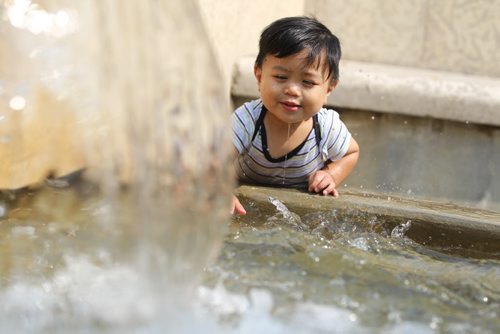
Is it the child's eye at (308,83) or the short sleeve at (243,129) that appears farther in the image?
the short sleeve at (243,129)

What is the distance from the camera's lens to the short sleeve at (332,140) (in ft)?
11.0

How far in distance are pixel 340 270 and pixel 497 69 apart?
97.0 inches

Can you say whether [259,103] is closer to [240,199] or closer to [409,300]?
[240,199]

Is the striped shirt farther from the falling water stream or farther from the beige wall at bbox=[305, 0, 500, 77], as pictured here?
the beige wall at bbox=[305, 0, 500, 77]

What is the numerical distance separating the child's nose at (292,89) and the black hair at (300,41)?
3.4 inches

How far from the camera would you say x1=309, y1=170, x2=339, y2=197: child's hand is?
3016 millimetres

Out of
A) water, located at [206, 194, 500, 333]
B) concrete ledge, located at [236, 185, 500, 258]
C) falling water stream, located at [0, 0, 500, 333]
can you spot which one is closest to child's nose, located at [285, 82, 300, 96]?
concrete ledge, located at [236, 185, 500, 258]

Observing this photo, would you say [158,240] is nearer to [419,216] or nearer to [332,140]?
[419,216]

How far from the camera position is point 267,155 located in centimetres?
327

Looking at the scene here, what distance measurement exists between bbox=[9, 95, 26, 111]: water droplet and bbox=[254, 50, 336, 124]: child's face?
3.06 ft

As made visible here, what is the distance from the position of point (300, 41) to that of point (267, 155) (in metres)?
0.42

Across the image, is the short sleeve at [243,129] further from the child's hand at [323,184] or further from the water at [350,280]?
the water at [350,280]

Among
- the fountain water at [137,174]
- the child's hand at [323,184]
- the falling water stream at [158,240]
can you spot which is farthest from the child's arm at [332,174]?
the fountain water at [137,174]

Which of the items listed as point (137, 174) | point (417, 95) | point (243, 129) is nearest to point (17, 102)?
point (137, 174)
